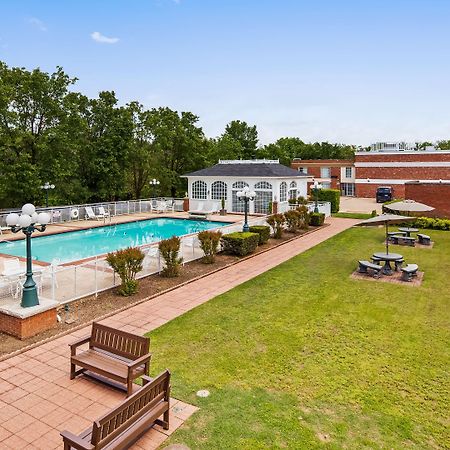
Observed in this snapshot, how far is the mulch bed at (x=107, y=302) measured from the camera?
26.5 feet

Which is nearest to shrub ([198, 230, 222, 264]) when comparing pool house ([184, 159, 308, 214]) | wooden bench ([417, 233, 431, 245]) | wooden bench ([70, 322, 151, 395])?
wooden bench ([70, 322, 151, 395])

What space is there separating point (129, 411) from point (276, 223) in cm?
1595

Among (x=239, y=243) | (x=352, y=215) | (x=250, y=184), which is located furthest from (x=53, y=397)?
(x=352, y=215)

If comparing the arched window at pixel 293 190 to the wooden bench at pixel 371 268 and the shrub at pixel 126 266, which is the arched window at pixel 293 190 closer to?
the wooden bench at pixel 371 268

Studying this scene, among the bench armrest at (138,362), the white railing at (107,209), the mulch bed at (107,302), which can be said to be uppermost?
the white railing at (107,209)

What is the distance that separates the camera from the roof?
30.4m

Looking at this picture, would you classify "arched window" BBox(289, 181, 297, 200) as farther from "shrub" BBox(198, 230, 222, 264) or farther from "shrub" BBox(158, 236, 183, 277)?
"shrub" BBox(158, 236, 183, 277)

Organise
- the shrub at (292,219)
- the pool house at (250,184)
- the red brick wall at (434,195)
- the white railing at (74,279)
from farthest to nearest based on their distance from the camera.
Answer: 1. the pool house at (250,184)
2. the red brick wall at (434,195)
3. the shrub at (292,219)
4. the white railing at (74,279)

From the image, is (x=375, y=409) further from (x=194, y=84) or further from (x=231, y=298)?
(x=194, y=84)

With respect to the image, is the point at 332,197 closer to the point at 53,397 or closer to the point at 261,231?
the point at 261,231

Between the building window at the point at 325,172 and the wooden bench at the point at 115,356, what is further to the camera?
the building window at the point at 325,172

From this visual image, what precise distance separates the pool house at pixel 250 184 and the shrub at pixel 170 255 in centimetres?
1670

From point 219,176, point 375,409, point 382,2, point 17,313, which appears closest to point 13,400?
point 17,313

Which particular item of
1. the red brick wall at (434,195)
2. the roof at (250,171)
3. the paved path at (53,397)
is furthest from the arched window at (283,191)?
the paved path at (53,397)
